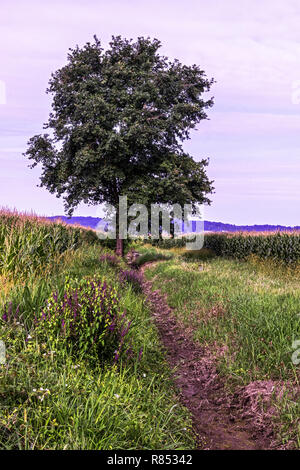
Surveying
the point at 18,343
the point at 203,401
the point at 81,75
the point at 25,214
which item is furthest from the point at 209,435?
the point at 81,75

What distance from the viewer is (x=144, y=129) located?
24219mm

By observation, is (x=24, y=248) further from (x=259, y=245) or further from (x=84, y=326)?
(x=259, y=245)

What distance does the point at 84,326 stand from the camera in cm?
566

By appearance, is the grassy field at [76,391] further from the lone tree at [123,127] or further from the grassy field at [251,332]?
the lone tree at [123,127]

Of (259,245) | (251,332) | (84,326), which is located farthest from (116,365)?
(259,245)

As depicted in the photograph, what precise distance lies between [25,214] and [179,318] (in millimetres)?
9313

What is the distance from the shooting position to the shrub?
5.46 metres

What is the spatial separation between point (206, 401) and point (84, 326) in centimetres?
222

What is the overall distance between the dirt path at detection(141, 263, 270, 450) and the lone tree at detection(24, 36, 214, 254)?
1764 cm

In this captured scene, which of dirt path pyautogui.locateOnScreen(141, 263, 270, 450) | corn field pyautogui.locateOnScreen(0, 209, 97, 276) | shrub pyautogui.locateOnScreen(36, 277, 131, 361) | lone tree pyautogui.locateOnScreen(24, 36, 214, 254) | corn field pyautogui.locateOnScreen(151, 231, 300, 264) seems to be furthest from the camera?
lone tree pyautogui.locateOnScreen(24, 36, 214, 254)

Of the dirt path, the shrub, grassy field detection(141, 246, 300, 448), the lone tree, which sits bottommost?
the dirt path

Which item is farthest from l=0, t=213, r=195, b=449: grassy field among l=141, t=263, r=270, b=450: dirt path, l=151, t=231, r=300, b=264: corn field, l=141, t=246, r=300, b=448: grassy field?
l=151, t=231, r=300, b=264: corn field

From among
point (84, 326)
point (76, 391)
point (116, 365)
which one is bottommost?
point (116, 365)

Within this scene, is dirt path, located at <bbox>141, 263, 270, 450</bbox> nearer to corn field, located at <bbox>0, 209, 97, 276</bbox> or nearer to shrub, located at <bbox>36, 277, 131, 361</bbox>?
shrub, located at <bbox>36, 277, 131, 361</bbox>
